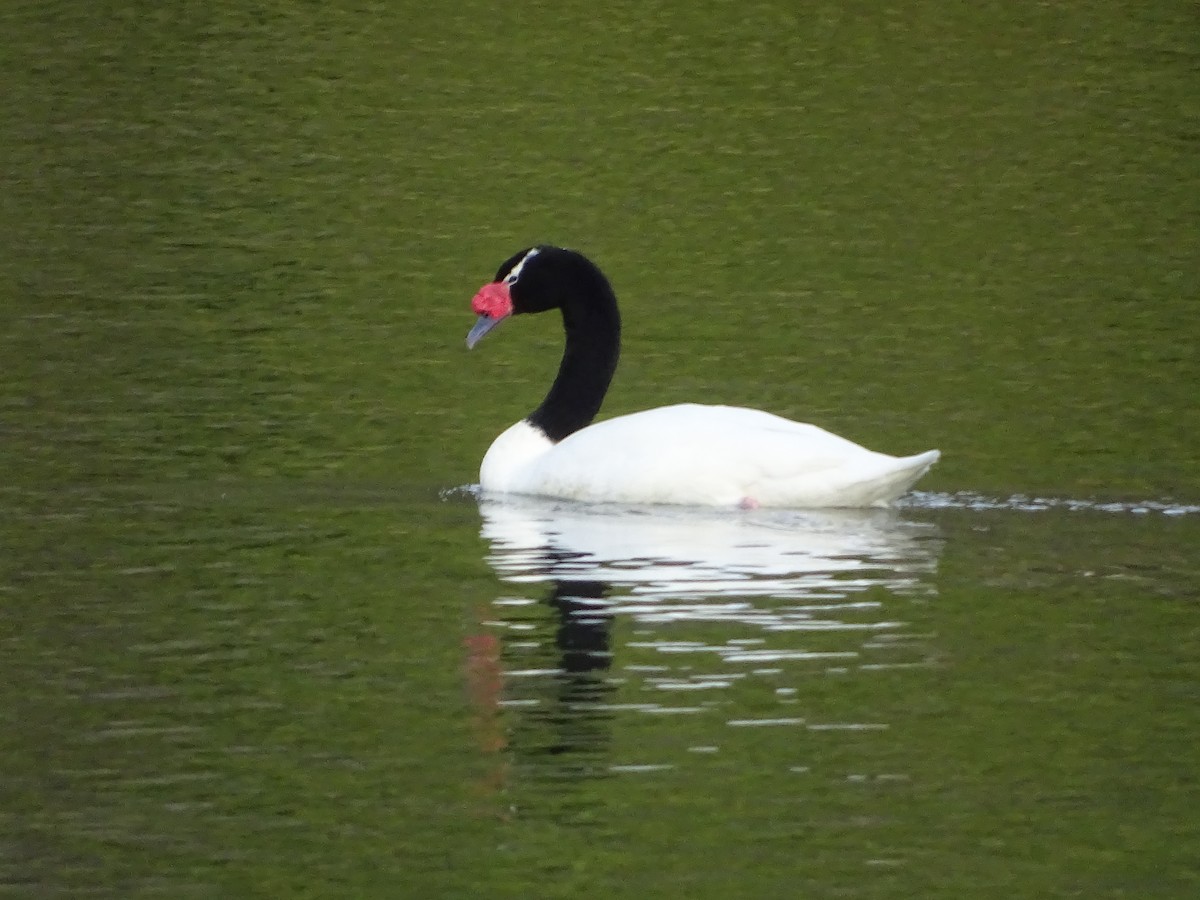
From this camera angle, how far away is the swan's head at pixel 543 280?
45.2 ft

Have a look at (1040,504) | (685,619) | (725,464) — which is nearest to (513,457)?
(725,464)

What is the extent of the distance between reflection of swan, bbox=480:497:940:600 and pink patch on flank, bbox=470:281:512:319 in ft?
5.54

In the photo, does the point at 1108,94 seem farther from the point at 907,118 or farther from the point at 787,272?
the point at 787,272

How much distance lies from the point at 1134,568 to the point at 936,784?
3217 mm

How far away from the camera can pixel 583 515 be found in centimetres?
1188

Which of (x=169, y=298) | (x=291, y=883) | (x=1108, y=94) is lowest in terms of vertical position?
(x=291, y=883)

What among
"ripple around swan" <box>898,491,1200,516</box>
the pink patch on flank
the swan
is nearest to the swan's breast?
the swan

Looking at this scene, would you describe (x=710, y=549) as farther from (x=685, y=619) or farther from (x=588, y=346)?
(x=588, y=346)

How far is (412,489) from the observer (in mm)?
12867

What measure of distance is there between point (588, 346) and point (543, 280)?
0.41m

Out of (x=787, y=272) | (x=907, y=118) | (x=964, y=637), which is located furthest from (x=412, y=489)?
(x=907, y=118)

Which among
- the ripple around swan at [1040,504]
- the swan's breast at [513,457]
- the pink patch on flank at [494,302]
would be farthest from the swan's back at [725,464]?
Result: the pink patch on flank at [494,302]

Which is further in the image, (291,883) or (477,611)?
(477,611)

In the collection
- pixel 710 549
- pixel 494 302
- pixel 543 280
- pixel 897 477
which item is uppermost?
pixel 543 280
